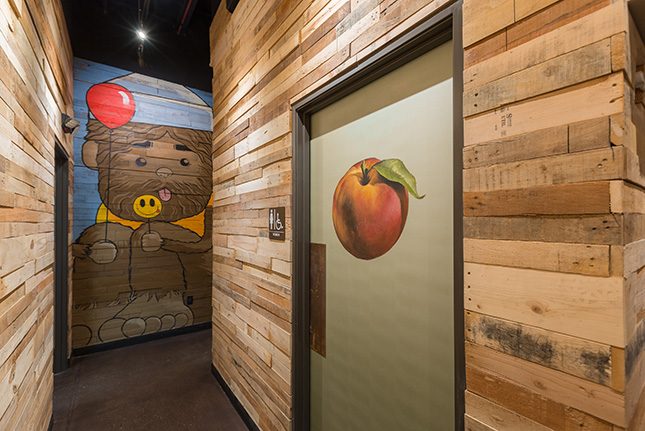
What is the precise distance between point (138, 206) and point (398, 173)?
145 inches

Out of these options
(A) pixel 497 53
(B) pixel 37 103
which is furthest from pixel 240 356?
(A) pixel 497 53

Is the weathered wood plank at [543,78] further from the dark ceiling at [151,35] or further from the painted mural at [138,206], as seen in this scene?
the painted mural at [138,206]

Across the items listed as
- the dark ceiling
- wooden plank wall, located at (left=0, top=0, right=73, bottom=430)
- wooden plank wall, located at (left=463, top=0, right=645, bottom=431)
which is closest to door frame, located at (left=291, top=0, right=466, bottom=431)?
wooden plank wall, located at (left=463, top=0, right=645, bottom=431)

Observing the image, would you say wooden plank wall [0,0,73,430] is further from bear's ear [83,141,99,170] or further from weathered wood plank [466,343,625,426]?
weathered wood plank [466,343,625,426]

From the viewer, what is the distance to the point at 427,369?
1204 mm

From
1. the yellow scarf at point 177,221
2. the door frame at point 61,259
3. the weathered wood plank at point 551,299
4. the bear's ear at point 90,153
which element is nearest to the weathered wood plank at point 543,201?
the weathered wood plank at point 551,299

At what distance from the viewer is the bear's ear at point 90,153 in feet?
11.8

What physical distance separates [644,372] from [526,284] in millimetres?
383

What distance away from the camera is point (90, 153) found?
362 centimetres

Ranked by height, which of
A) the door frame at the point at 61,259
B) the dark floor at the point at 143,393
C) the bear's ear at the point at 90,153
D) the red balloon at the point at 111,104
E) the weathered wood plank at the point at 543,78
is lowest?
the dark floor at the point at 143,393

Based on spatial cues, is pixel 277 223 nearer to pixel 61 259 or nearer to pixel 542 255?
pixel 542 255

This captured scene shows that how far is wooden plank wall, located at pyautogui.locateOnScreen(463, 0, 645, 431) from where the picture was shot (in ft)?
2.20

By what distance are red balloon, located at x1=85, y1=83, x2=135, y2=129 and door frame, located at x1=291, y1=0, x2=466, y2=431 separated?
120 inches

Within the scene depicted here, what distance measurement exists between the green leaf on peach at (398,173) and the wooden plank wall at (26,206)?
62.0 inches
